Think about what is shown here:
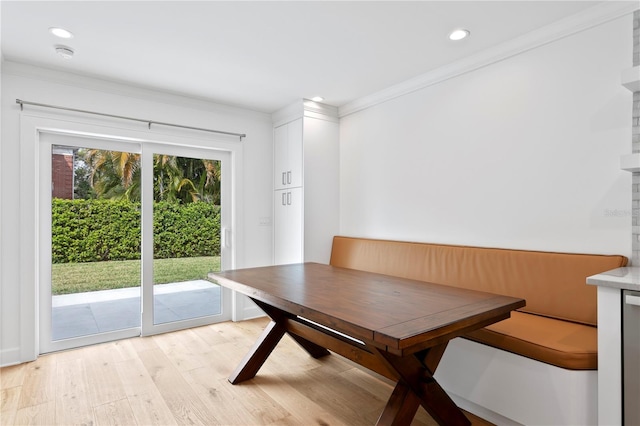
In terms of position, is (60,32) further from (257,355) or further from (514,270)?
(514,270)

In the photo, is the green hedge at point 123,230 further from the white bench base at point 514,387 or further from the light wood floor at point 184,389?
the white bench base at point 514,387

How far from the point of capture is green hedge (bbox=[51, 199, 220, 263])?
126 inches

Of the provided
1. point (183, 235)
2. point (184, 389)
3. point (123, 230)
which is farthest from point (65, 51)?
point (184, 389)

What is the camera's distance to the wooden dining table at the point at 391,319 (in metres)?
1.38

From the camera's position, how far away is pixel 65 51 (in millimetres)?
2625

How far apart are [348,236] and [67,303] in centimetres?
277

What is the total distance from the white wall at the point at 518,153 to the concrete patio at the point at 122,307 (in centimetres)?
200

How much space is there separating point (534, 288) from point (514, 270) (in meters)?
0.16

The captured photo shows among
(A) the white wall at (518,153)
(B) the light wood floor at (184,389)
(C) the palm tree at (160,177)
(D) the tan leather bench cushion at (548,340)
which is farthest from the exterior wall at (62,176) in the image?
(D) the tan leather bench cushion at (548,340)

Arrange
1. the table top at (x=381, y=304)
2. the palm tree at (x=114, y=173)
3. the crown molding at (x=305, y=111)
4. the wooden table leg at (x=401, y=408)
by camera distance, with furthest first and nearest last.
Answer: the crown molding at (x=305, y=111)
the palm tree at (x=114, y=173)
the wooden table leg at (x=401, y=408)
the table top at (x=381, y=304)

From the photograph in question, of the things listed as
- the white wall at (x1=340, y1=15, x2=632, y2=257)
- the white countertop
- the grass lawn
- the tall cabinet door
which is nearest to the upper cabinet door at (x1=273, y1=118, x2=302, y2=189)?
the tall cabinet door

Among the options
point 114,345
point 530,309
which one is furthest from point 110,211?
point 530,309

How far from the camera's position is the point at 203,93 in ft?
11.8

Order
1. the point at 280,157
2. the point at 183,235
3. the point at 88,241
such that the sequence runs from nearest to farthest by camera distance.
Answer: the point at 88,241 < the point at 183,235 < the point at 280,157
